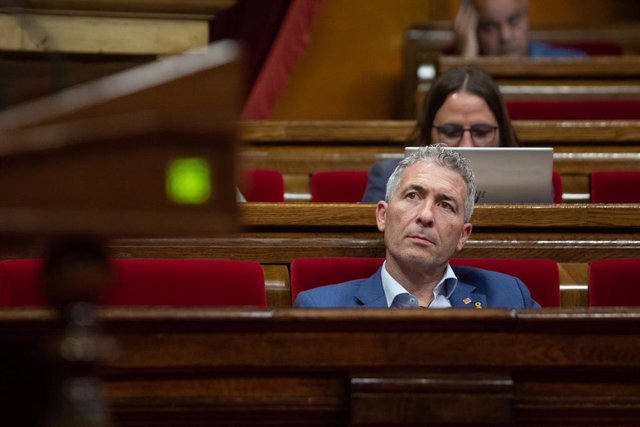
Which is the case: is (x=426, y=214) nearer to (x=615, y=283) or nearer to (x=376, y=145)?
(x=615, y=283)

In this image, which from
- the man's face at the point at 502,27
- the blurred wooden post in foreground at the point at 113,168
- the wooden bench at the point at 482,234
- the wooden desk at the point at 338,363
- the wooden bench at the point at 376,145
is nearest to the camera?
the blurred wooden post in foreground at the point at 113,168

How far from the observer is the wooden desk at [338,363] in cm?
35

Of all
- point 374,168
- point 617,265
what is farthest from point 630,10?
point 617,265

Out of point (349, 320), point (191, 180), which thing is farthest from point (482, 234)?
point (191, 180)

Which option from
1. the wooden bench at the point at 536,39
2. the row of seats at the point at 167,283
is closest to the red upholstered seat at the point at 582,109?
the wooden bench at the point at 536,39

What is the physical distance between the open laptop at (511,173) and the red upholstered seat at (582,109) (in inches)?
17.0

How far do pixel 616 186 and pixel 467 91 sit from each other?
14 cm

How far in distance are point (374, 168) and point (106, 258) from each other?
54cm

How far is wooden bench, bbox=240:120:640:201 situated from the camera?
948 millimetres

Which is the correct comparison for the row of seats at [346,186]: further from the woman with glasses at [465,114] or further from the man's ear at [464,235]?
the man's ear at [464,235]

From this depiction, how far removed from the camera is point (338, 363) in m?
0.35

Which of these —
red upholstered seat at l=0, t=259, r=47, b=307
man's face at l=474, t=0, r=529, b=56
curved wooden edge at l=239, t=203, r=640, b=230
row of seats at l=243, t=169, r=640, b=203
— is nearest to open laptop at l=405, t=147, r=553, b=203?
curved wooden edge at l=239, t=203, r=640, b=230

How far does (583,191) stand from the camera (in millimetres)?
933

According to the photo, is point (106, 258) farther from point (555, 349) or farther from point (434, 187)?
point (434, 187)
